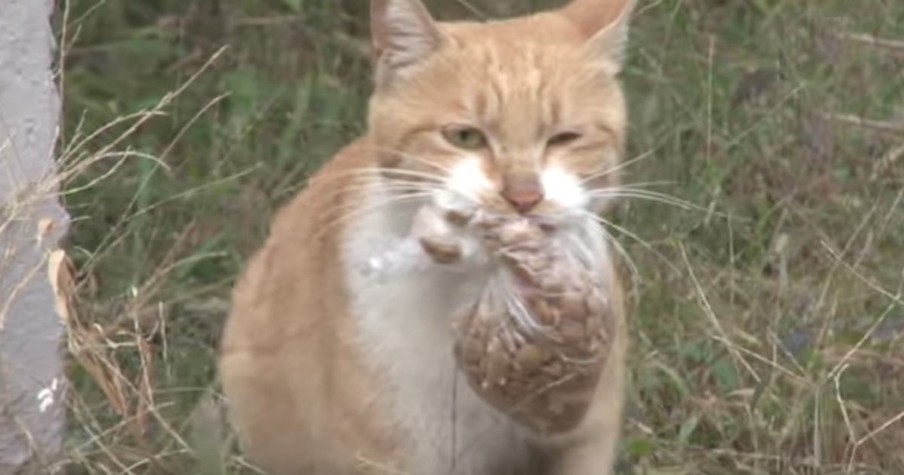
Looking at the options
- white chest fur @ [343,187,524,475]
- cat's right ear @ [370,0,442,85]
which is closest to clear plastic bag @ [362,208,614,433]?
white chest fur @ [343,187,524,475]

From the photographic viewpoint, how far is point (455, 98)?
14.4 feet

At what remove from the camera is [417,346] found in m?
4.39

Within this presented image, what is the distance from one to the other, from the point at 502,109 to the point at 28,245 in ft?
2.80

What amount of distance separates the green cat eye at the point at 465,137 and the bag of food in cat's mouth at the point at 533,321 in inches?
7.1

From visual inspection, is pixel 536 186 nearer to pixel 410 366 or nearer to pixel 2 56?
pixel 410 366

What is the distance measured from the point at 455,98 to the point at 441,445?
0.57m

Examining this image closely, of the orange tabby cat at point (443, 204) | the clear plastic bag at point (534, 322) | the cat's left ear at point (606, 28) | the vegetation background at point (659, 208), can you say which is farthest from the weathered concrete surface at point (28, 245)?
the cat's left ear at point (606, 28)

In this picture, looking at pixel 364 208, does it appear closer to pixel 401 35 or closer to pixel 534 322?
pixel 401 35

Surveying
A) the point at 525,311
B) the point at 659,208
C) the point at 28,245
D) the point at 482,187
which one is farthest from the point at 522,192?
the point at 659,208

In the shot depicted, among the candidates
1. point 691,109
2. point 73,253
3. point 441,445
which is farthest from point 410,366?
point 691,109

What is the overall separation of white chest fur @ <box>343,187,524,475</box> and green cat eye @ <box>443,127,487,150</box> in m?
0.14

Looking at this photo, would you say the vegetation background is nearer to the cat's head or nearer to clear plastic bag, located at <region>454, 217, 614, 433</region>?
the cat's head

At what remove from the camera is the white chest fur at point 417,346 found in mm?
4387

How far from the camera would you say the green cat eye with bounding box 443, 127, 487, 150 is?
4297 mm
